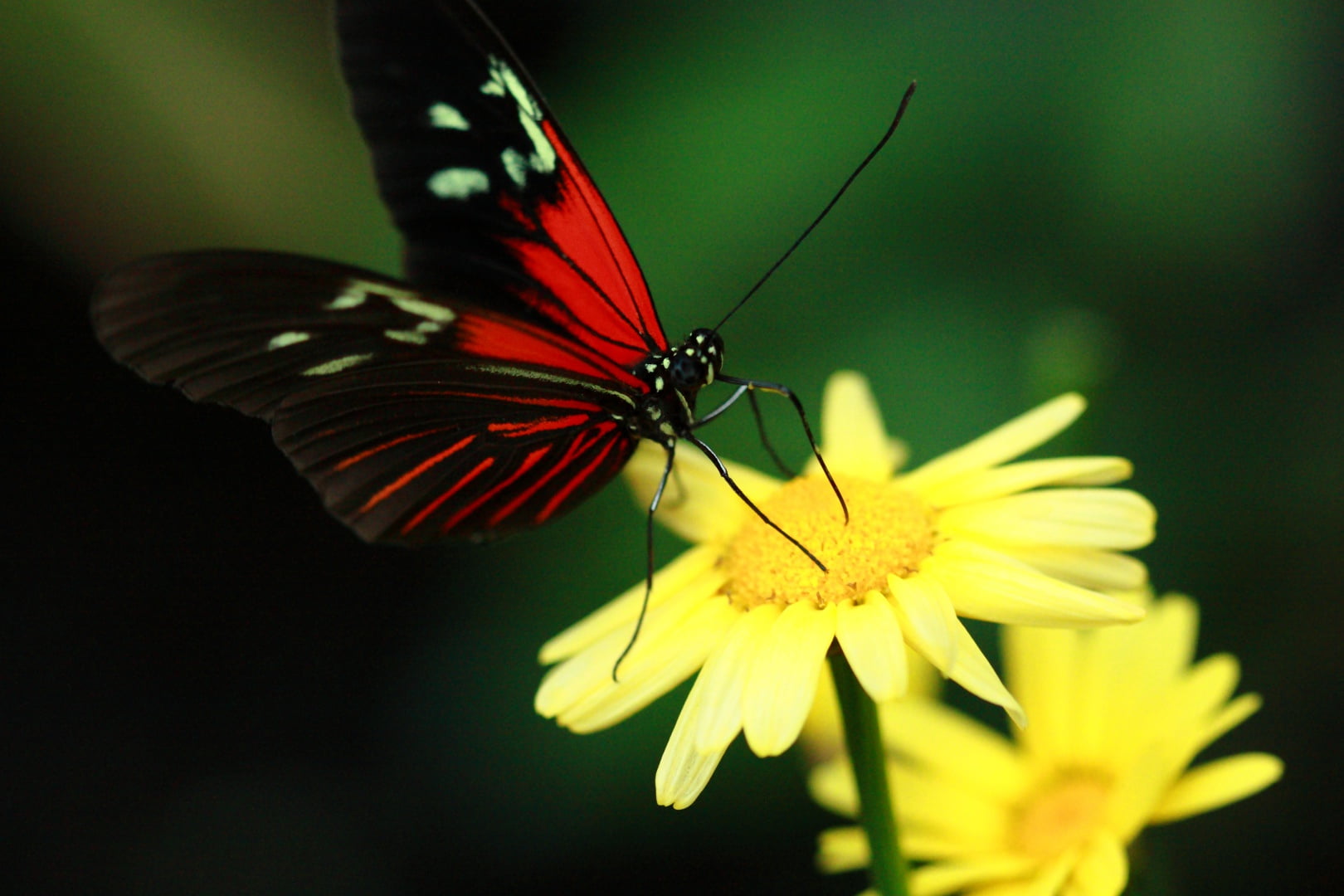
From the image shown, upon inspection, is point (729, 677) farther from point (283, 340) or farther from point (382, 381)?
point (283, 340)

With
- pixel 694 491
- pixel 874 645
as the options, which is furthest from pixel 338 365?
pixel 874 645

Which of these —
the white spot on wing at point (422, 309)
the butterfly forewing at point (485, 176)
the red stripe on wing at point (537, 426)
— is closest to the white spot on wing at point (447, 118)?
the butterfly forewing at point (485, 176)

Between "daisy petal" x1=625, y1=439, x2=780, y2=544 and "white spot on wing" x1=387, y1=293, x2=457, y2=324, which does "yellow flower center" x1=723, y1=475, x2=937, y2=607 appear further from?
"white spot on wing" x1=387, y1=293, x2=457, y2=324

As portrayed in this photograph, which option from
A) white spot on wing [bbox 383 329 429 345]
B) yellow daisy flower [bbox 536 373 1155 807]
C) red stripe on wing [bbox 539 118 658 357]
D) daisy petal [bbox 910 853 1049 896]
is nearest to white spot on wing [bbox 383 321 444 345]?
white spot on wing [bbox 383 329 429 345]

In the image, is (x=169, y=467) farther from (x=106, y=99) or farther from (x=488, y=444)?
(x=488, y=444)

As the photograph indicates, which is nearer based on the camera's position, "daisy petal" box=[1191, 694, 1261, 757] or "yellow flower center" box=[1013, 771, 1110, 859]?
"daisy petal" box=[1191, 694, 1261, 757]
